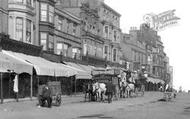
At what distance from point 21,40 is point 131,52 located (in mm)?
61339

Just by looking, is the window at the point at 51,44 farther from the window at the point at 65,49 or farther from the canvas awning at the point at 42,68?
the canvas awning at the point at 42,68

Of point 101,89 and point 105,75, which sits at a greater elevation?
point 105,75

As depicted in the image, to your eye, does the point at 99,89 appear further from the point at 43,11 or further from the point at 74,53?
the point at 74,53

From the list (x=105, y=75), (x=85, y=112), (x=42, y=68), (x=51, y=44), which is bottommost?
(x=85, y=112)

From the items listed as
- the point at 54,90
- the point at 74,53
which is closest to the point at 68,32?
the point at 74,53

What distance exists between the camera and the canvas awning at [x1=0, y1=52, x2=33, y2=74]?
29050mm

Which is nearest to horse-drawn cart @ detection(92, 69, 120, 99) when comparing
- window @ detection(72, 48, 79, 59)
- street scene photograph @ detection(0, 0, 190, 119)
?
street scene photograph @ detection(0, 0, 190, 119)

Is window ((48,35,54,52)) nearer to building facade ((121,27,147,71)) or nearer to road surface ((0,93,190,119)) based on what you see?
road surface ((0,93,190,119))

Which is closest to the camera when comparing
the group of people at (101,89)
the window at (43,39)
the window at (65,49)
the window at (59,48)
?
the group of people at (101,89)

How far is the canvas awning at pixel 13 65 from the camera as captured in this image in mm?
29050

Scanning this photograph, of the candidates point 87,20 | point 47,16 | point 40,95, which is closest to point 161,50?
point 87,20

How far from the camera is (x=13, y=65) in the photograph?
30578mm

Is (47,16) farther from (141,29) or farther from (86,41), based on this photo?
(141,29)

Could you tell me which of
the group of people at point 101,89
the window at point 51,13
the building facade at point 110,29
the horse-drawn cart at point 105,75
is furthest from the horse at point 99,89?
the building facade at point 110,29
